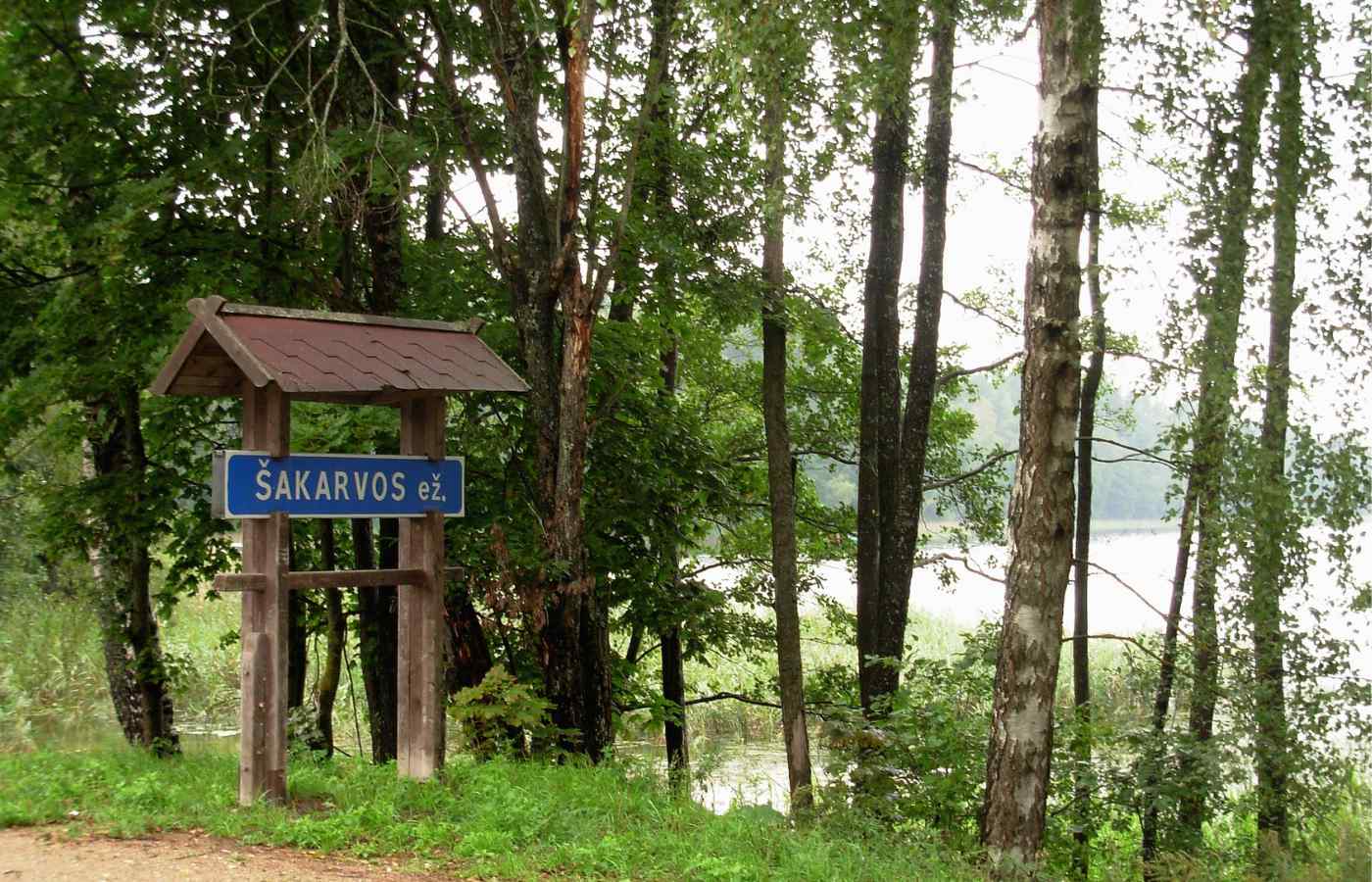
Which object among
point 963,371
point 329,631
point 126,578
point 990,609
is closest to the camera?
point 126,578

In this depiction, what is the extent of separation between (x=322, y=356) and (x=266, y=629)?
5.18 ft

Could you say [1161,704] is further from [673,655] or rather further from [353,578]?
[353,578]

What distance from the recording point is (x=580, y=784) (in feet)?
22.4

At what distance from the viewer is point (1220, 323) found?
26.5ft

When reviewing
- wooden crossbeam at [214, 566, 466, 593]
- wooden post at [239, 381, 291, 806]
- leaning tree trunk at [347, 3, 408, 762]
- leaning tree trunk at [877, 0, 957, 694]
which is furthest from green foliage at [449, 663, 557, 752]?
leaning tree trunk at [877, 0, 957, 694]

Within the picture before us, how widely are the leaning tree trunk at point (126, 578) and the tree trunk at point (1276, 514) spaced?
28.8ft

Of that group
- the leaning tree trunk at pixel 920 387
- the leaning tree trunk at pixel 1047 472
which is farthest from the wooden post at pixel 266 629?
the leaning tree trunk at pixel 920 387

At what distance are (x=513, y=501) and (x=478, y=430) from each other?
29.6 inches

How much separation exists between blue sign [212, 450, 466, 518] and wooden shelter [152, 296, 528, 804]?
9 cm

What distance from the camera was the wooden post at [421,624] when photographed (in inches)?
275

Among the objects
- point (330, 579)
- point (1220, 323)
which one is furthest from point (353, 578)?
point (1220, 323)

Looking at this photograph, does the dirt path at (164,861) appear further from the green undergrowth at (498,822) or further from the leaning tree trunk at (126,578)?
the leaning tree trunk at (126,578)

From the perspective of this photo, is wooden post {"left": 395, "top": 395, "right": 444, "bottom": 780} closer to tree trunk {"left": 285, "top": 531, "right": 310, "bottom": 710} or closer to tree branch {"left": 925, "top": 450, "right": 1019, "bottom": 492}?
tree trunk {"left": 285, "top": 531, "right": 310, "bottom": 710}

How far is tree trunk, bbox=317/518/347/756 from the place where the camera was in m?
10.7
